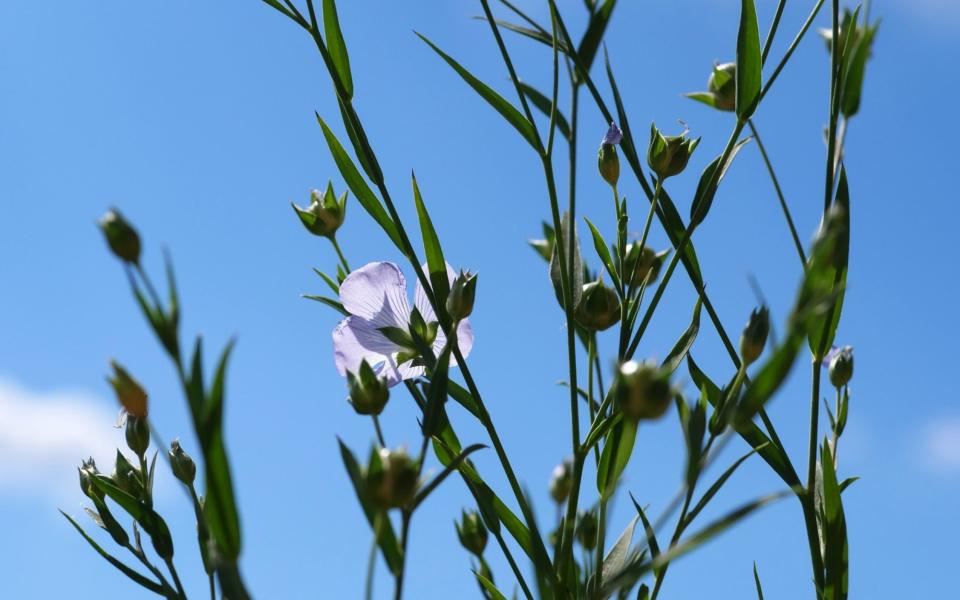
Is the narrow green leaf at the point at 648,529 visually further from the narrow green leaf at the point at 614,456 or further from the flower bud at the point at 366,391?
the flower bud at the point at 366,391

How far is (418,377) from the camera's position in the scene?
29.5 inches

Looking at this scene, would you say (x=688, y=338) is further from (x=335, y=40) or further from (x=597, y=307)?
(x=335, y=40)

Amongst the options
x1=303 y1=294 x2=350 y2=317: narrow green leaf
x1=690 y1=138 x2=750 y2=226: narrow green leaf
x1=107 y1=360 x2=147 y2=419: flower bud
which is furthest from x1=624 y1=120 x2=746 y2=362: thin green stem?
x1=107 y1=360 x2=147 y2=419: flower bud

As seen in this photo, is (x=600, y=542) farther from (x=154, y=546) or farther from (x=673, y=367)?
(x=154, y=546)

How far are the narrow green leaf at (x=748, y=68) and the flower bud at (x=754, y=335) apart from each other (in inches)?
9.9

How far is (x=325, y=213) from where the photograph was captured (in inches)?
33.0

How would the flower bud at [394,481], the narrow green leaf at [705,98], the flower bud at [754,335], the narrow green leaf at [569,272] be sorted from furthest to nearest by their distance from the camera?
the narrow green leaf at [705,98] → the narrow green leaf at [569,272] → the flower bud at [754,335] → the flower bud at [394,481]

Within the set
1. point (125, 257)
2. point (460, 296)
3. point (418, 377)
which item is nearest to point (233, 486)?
point (125, 257)

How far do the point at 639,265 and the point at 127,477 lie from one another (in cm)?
40

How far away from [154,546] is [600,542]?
270 mm

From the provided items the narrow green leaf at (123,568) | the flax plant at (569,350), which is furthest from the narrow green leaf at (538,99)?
the narrow green leaf at (123,568)

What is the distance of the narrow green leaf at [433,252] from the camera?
719 mm

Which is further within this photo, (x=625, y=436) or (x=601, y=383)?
(x=601, y=383)

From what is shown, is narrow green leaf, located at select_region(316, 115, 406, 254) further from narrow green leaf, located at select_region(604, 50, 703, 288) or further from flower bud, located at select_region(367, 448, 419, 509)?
flower bud, located at select_region(367, 448, 419, 509)
